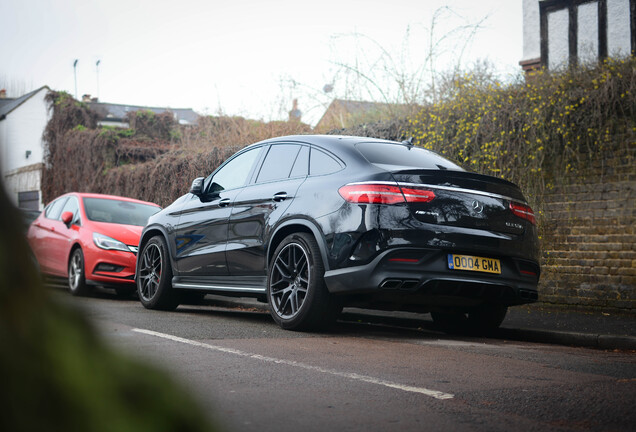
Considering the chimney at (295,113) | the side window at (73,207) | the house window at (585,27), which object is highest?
the house window at (585,27)

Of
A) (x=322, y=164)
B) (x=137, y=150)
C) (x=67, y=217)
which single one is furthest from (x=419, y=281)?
(x=137, y=150)

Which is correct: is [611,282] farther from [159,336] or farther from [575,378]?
[159,336]

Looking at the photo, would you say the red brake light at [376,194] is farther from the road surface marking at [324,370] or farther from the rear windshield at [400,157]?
the road surface marking at [324,370]

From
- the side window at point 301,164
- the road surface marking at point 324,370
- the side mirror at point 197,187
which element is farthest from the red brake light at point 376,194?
the side mirror at point 197,187

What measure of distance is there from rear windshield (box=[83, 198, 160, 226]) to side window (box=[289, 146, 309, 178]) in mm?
5764

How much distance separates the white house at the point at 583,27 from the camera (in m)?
17.5

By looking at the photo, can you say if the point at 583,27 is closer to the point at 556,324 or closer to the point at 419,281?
the point at 556,324

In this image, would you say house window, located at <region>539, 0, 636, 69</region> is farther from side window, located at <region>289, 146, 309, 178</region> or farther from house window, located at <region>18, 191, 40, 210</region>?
house window, located at <region>18, 191, 40, 210</region>

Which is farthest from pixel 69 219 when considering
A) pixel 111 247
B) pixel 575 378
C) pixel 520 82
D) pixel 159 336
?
pixel 575 378

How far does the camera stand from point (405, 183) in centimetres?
600

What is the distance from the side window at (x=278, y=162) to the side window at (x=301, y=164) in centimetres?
6

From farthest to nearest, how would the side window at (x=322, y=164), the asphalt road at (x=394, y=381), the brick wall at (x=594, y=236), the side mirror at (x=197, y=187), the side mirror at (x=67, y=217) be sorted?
the side mirror at (x=67, y=217), the brick wall at (x=594, y=236), the side mirror at (x=197, y=187), the side window at (x=322, y=164), the asphalt road at (x=394, y=381)

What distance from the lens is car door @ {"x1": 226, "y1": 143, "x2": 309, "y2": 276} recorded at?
696 centimetres

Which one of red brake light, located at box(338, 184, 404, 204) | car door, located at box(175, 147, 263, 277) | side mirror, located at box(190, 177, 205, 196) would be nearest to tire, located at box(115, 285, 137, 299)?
car door, located at box(175, 147, 263, 277)
